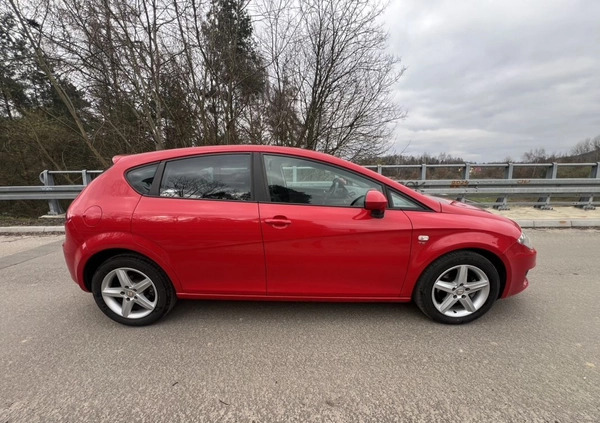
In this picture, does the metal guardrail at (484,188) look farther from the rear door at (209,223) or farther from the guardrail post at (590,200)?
the rear door at (209,223)

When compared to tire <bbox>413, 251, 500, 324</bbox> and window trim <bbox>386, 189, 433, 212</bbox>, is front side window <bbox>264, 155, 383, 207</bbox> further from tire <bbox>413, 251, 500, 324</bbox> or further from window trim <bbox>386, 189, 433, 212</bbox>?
tire <bbox>413, 251, 500, 324</bbox>

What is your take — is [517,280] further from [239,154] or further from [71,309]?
[71,309]

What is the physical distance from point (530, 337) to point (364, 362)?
1464 mm

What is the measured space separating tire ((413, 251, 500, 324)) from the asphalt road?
5.5 inches

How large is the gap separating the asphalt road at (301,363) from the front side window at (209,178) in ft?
3.87

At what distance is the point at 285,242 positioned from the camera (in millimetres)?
2443

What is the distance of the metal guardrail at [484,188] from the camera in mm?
7008

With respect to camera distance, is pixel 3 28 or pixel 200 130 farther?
pixel 200 130

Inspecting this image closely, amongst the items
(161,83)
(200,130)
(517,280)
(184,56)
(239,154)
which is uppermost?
(184,56)

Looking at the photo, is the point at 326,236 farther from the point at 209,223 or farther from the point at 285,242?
the point at 209,223

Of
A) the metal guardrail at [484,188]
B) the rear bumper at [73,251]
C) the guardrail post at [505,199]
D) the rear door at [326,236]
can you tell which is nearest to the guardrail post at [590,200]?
the metal guardrail at [484,188]

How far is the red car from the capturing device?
2.45 metres

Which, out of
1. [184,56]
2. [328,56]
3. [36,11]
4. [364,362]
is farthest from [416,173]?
[36,11]

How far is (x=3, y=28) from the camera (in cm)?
855
